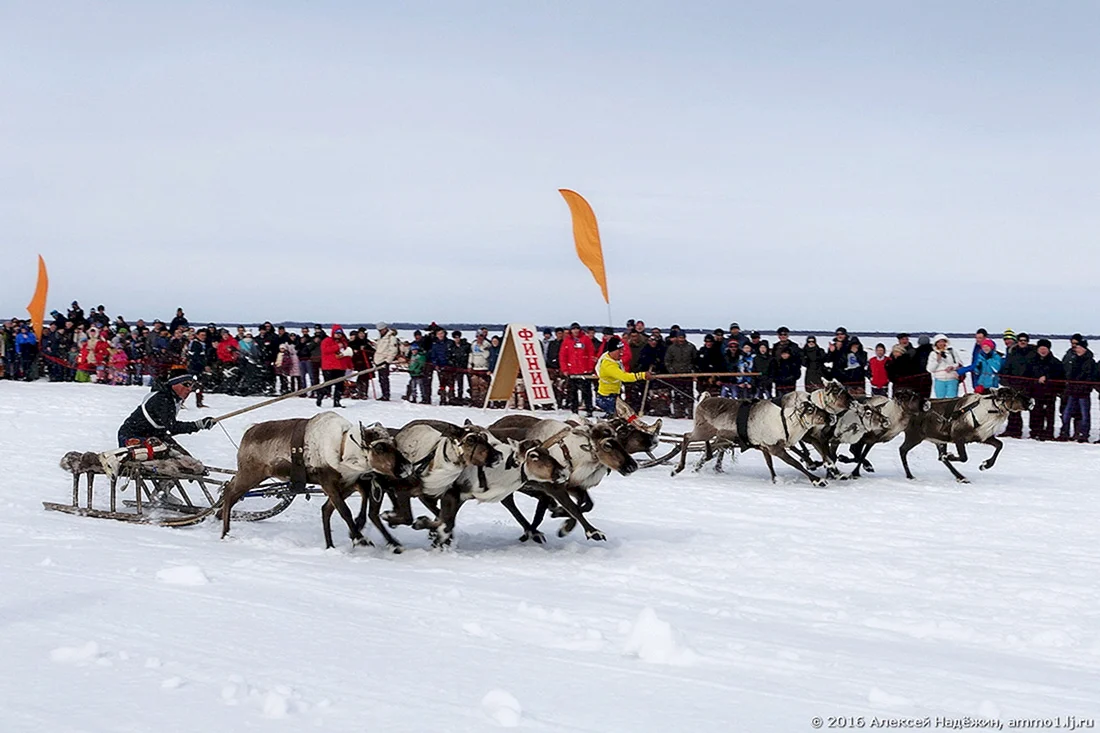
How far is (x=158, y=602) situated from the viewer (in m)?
5.95

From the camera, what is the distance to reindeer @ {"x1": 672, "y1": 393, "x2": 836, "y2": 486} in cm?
1260

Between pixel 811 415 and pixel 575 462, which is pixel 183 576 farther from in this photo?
pixel 811 415

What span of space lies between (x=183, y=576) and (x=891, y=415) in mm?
9341

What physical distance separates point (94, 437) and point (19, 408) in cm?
432

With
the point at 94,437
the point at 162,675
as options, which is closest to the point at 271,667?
the point at 162,675

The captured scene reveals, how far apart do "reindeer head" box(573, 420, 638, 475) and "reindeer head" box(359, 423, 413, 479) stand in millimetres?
1507

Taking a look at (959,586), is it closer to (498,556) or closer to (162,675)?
(498,556)

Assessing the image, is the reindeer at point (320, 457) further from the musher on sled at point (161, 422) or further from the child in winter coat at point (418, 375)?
the child in winter coat at point (418, 375)

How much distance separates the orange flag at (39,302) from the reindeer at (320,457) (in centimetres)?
1910

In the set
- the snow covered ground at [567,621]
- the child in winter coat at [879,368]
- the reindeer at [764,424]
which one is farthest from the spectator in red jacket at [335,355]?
the snow covered ground at [567,621]

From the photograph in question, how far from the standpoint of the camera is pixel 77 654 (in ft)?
15.5

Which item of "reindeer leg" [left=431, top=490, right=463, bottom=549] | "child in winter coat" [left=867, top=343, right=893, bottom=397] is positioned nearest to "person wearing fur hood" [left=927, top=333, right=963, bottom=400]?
"child in winter coat" [left=867, top=343, right=893, bottom=397]

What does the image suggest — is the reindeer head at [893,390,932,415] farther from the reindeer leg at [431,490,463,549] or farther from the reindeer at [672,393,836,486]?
the reindeer leg at [431,490,463,549]

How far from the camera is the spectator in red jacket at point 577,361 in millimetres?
20516
